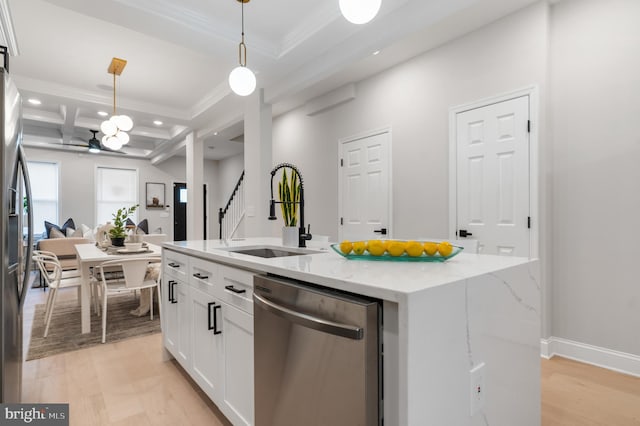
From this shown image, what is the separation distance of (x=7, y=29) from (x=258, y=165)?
2599mm

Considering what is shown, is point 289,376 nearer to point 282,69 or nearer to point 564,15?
point 564,15

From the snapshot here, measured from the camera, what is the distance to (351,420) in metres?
0.92

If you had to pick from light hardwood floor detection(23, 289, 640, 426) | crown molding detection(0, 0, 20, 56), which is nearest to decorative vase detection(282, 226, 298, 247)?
light hardwood floor detection(23, 289, 640, 426)

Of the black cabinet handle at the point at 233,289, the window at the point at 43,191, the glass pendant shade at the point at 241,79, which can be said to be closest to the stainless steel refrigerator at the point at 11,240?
the black cabinet handle at the point at 233,289

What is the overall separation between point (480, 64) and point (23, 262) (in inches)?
143

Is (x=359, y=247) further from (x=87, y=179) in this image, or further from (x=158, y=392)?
(x=87, y=179)

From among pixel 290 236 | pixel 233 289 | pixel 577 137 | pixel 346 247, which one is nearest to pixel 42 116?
pixel 290 236

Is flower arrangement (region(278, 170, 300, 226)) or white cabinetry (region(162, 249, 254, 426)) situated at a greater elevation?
flower arrangement (region(278, 170, 300, 226))

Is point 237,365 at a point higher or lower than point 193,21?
lower

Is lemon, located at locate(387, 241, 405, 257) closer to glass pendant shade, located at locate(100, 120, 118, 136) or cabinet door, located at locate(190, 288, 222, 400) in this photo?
cabinet door, located at locate(190, 288, 222, 400)

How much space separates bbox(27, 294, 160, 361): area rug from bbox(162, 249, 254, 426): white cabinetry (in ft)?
3.81

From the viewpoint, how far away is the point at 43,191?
300 inches

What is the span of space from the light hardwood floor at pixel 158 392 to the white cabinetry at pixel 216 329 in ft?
0.58

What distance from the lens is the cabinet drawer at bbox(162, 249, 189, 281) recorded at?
2.18 m
